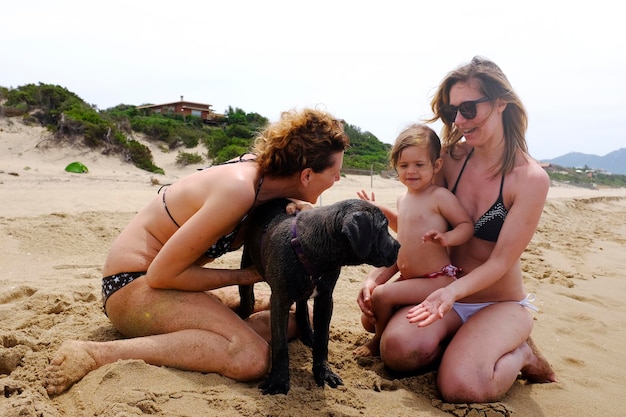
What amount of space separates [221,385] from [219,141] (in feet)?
72.0

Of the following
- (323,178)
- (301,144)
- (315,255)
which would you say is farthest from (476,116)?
(315,255)

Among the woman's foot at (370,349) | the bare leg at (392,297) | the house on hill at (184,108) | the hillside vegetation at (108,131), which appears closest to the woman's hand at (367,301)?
the bare leg at (392,297)

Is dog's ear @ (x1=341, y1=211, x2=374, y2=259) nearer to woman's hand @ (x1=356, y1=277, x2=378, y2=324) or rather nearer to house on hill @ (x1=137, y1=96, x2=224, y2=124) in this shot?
woman's hand @ (x1=356, y1=277, x2=378, y2=324)

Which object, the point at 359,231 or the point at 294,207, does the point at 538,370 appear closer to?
the point at 359,231

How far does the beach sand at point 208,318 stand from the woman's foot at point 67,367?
0.20 ft

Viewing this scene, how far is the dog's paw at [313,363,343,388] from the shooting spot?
3480 mm

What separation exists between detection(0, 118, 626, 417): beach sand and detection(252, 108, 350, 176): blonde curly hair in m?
1.50

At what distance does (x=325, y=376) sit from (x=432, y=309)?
2.92ft

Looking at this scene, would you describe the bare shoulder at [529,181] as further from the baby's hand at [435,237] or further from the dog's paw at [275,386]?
the dog's paw at [275,386]

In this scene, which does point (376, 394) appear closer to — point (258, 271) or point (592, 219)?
point (258, 271)

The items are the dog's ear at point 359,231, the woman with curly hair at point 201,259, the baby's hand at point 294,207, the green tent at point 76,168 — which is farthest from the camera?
the green tent at point 76,168

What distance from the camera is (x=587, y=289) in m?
6.96

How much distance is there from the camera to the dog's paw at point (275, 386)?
3252 mm

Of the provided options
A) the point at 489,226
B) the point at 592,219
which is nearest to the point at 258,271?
the point at 489,226
